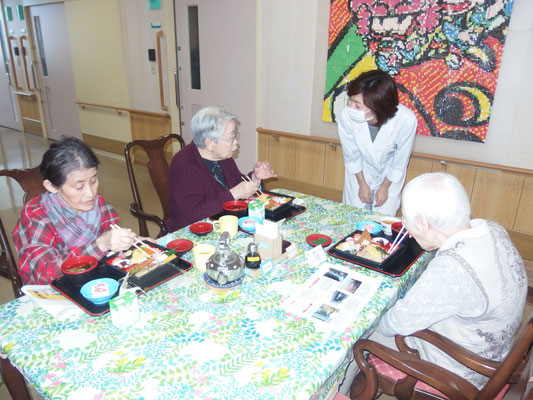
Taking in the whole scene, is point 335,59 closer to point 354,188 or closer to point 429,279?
point 354,188

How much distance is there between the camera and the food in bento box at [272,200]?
195 cm

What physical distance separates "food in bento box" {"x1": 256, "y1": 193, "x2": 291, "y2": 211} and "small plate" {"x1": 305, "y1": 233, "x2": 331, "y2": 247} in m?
0.34

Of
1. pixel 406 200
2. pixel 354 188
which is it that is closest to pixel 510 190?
pixel 354 188

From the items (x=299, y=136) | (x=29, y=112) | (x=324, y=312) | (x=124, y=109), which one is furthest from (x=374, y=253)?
(x=29, y=112)

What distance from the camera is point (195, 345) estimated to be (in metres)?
1.04

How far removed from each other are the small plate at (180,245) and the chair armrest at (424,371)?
0.76 meters

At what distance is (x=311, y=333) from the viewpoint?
1.09 m

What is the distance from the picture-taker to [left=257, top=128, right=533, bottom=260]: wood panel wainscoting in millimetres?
2750

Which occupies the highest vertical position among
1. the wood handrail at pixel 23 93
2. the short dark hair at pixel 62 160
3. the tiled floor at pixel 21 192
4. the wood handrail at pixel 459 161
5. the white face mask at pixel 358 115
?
the white face mask at pixel 358 115

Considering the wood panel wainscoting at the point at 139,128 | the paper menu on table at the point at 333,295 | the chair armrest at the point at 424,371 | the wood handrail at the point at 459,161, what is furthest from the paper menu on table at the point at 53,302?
the wood panel wainscoting at the point at 139,128

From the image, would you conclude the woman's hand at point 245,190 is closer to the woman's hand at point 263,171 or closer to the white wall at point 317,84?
the woman's hand at point 263,171

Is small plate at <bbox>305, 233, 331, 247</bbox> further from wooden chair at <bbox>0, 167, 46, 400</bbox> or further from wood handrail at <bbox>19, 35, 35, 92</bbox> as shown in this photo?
wood handrail at <bbox>19, 35, 35, 92</bbox>

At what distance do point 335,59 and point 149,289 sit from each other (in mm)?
2782

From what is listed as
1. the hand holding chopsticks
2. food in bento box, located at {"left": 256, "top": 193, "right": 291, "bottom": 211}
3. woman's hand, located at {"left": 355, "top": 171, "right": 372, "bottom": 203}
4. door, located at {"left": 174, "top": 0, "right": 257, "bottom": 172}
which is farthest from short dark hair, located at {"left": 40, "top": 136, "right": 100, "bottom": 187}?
door, located at {"left": 174, "top": 0, "right": 257, "bottom": 172}
